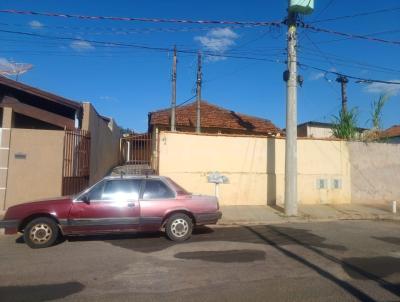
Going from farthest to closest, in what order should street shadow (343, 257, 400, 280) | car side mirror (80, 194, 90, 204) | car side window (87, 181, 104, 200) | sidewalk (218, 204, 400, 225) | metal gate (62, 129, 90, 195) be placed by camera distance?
metal gate (62, 129, 90, 195) → sidewalk (218, 204, 400, 225) → car side window (87, 181, 104, 200) → car side mirror (80, 194, 90, 204) → street shadow (343, 257, 400, 280)

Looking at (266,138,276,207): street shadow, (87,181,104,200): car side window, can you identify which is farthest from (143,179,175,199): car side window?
(266,138,276,207): street shadow

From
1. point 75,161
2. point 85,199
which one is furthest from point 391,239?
point 75,161

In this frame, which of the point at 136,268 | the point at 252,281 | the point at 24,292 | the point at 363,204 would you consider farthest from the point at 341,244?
the point at 363,204

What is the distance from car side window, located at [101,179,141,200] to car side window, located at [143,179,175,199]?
8.2 inches

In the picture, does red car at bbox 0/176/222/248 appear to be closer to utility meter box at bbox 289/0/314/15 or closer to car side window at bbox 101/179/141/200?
car side window at bbox 101/179/141/200

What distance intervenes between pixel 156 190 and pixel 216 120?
18.1 metres

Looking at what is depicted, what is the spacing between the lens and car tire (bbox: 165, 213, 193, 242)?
952cm

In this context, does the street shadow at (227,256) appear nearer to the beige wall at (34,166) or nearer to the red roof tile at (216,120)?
the beige wall at (34,166)

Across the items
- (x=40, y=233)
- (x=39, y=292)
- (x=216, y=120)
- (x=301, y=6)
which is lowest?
(x=39, y=292)

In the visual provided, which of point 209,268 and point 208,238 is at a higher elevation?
point 208,238

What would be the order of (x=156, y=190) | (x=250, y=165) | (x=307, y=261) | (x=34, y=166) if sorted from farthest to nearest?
(x=250, y=165)
(x=34, y=166)
(x=156, y=190)
(x=307, y=261)

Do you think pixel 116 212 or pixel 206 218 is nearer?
pixel 116 212

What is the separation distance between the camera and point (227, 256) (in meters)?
7.93

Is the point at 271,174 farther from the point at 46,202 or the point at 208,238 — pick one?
the point at 46,202
